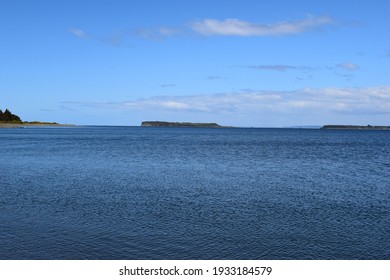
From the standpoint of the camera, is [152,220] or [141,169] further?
[141,169]

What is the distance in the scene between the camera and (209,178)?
45531mm

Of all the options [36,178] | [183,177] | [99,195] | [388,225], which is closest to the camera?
[388,225]

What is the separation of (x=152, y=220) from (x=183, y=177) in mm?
20541

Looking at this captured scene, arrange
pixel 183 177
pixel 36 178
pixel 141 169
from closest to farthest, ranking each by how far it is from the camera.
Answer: pixel 36 178, pixel 183 177, pixel 141 169

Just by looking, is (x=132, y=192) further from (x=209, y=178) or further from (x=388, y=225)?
(x=388, y=225)

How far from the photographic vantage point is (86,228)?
22984 millimetres

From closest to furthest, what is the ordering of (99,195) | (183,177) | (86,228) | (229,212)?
1. (86,228)
2. (229,212)
3. (99,195)
4. (183,177)

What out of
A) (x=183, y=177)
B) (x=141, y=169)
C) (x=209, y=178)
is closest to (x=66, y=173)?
(x=141, y=169)

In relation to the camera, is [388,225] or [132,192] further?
[132,192]

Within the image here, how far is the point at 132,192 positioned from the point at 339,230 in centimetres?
1804

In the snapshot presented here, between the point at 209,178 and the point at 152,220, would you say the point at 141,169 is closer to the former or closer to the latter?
the point at 209,178

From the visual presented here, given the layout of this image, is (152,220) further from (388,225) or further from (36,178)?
(36,178)
